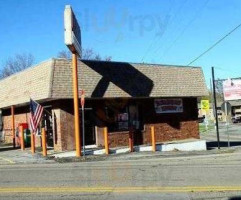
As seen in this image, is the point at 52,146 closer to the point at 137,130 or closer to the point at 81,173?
the point at 137,130

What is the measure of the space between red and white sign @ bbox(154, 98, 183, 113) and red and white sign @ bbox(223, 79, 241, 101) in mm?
14030

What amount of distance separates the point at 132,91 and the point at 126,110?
1.36 metres

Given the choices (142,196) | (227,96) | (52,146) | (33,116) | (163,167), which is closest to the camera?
(142,196)

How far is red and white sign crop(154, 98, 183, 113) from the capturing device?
28.7 m

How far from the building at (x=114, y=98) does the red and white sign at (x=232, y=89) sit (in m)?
12.1

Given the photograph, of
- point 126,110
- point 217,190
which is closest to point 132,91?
point 126,110

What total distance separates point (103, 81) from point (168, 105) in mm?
5383

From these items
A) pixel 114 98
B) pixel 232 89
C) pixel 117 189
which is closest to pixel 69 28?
pixel 114 98

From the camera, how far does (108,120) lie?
26.5 meters

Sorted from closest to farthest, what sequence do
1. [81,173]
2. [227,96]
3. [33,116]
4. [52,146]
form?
[81,173] < [33,116] < [52,146] < [227,96]

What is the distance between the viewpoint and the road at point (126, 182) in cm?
1003

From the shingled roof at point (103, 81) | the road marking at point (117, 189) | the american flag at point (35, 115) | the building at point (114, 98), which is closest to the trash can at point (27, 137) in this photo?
the building at point (114, 98)

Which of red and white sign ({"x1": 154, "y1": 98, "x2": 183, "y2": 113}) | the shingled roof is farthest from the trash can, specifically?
red and white sign ({"x1": 154, "y1": 98, "x2": 183, "y2": 113})

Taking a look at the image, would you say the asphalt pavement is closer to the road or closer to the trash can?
the road
